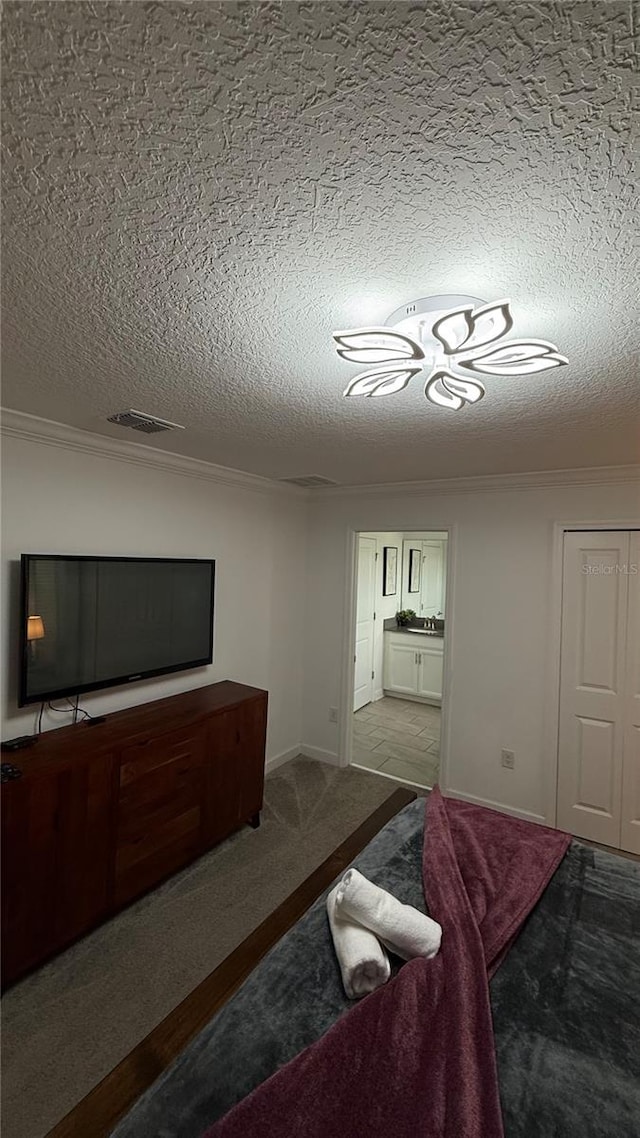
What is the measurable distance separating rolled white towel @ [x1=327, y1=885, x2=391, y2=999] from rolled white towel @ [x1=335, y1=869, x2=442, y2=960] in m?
0.04

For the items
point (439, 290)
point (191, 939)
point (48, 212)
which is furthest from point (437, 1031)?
point (48, 212)

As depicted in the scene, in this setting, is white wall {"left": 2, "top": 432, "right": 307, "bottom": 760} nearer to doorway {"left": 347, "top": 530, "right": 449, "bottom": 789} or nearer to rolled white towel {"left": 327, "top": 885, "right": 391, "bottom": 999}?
doorway {"left": 347, "top": 530, "right": 449, "bottom": 789}

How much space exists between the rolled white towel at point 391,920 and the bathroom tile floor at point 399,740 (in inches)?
99.4

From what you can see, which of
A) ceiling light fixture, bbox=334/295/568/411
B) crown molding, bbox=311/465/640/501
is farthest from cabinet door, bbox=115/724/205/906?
crown molding, bbox=311/465/640/501

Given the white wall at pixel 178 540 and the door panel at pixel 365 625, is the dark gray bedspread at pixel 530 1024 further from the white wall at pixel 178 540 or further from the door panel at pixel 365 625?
the door panel at pixel 365 625

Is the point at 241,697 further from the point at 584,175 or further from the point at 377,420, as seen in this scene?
the point at 584,175

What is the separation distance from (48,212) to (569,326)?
1264mm

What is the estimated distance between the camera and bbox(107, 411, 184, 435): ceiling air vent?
2.13 metres

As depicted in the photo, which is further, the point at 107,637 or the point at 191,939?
the point at 107,637

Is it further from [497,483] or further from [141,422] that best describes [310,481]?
[141,422]

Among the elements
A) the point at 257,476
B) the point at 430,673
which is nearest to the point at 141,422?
the point at 257,476

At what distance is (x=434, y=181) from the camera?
791 millimetres

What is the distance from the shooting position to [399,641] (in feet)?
19.8

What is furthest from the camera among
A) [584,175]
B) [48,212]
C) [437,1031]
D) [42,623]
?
[42,623]
